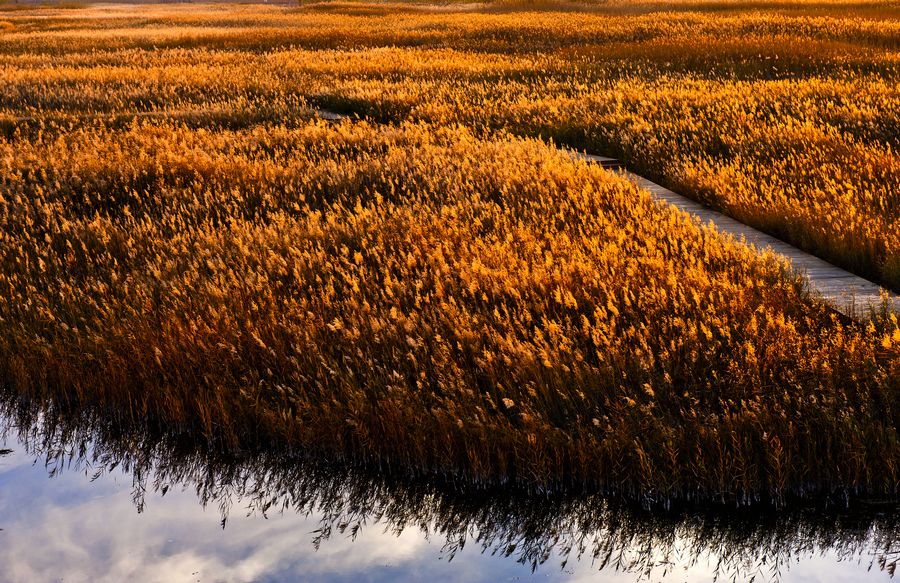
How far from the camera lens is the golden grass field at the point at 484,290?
206 inches

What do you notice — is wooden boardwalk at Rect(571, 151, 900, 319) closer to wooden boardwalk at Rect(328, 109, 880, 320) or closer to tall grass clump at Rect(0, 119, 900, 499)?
wooden boardwalk at Rect(328, 109, 880, 320)

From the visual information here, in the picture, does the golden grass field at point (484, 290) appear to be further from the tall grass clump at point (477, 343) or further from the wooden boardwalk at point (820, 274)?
the wooden boardwalk at point (820, 274)

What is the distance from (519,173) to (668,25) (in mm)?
27997

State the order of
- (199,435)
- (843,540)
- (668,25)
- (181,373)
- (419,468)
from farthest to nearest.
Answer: (668,25), (181,373), (199,435), (419,468), (843,540)

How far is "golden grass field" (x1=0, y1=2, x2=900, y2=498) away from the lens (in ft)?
17.1

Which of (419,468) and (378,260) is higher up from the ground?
(378,260)

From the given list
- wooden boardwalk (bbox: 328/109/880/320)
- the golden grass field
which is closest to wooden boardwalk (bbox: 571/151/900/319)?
wooden boardwalk (bbox: 328/109/880/320)

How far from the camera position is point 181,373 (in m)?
6.38

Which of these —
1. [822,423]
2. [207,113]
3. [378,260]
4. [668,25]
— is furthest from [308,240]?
[668,25]

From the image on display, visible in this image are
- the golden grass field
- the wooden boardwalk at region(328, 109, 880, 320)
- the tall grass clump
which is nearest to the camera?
the tall grass clump

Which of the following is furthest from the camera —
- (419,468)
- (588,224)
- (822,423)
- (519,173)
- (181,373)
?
(519,173)

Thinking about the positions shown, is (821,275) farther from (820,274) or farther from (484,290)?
(484,290)

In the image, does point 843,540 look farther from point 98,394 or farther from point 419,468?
point 98,394

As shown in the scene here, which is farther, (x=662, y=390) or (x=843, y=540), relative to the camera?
(x=662, y=390)
